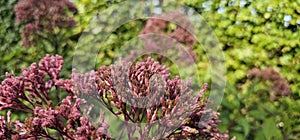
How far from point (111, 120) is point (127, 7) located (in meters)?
2.61

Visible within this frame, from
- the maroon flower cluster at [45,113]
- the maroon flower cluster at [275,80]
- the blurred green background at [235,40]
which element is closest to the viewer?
the maroon flower cluster at [45,113]

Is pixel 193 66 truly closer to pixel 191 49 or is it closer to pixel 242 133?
pixel 191 49

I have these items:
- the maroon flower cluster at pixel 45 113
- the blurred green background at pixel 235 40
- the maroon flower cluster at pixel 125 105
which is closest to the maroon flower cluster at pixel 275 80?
the blurred green background at pixel 235 40

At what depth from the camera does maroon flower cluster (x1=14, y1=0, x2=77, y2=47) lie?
4.49 m

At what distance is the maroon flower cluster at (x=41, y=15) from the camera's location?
14.7 feet

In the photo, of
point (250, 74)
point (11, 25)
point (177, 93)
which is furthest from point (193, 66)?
point (177, 93)

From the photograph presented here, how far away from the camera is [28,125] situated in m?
2.09

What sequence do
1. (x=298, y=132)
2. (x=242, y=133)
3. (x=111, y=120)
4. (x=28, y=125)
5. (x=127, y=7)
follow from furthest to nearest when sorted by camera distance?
1. (x=127, y=7)
2. (x=298, y=132)
3. (x=242, y=133)
4. (x=111, y=120)
5. (x=28, y=125)

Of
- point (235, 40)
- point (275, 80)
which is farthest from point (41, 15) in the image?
point (275, 80)

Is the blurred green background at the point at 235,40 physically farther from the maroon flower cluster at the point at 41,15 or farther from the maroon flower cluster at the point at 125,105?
the maroon flower cluster at the point at 125,105

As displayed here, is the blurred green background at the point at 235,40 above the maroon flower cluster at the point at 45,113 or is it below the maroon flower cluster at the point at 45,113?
above

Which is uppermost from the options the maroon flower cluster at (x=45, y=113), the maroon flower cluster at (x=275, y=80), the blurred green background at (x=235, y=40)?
the blurred green background at (x=235, y=40)

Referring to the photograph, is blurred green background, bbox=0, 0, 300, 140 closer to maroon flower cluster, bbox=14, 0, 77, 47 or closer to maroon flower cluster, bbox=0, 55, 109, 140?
maroon flower cluster, bbox=14, 0, 77, 47

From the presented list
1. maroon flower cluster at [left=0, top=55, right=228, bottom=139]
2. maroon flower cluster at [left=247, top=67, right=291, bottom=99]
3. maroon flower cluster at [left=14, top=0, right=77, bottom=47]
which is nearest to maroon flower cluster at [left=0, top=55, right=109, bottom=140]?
maroon flower cluster at [left=0, top=55, right=228, bottom=139]
